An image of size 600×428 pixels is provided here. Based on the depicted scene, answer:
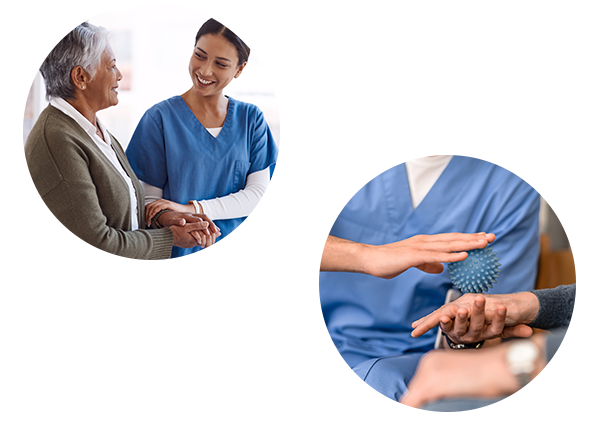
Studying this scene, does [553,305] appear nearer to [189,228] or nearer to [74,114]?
[189,228]

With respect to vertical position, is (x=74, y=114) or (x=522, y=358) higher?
(x=74, y=114)

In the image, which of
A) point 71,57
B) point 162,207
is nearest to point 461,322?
point 162,207

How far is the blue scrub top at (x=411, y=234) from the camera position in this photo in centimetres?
80

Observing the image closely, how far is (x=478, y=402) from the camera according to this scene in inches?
31.4

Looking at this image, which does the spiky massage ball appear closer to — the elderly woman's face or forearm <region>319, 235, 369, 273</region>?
forearm <region>319, 235, 369, 273</region>

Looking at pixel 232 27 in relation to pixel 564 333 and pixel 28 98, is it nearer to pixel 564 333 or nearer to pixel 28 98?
pixel 28 98

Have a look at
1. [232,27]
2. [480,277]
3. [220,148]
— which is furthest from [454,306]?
[232,27]

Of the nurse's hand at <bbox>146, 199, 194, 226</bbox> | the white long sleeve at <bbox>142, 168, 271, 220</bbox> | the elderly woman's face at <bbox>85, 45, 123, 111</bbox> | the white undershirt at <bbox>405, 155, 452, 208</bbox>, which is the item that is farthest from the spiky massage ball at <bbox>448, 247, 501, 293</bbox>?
the elderly woman's face at <bbox>85, 45, 123, 111</bbox>

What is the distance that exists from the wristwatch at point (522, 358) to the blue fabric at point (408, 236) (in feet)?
0.26

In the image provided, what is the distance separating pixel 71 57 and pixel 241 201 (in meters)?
0.35

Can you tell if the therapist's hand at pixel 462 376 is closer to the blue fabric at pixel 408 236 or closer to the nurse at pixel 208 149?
the blue fabric at pixel 408 236

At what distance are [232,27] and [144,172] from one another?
0.27 m

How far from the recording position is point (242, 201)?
902 millimetres

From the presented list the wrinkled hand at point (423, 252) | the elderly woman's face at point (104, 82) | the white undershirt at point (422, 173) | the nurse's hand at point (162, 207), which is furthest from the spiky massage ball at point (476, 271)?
the elderly woman's face at point (104, 82)
